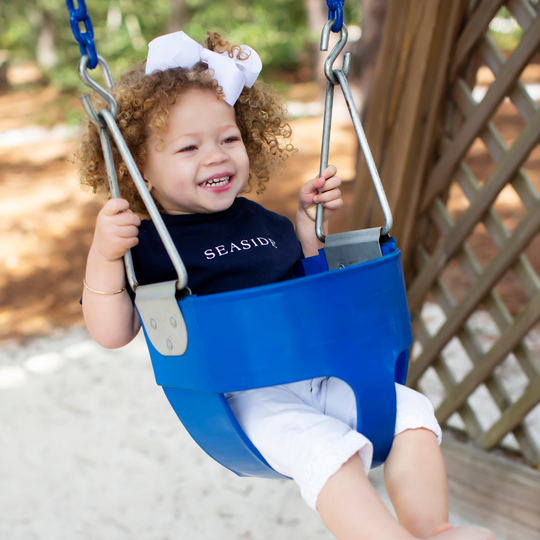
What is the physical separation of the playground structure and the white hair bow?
814mm

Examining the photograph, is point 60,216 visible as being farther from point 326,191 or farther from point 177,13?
point 177,13

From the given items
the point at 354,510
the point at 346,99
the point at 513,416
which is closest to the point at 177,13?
the point at 513,416

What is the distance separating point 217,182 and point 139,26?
19836 mm

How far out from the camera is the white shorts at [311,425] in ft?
2.87

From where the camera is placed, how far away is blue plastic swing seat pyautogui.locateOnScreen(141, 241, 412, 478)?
84 cm

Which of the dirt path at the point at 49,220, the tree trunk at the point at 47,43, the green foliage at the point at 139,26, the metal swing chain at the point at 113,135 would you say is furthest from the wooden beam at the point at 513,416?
the tree trunk at the point at 47,43

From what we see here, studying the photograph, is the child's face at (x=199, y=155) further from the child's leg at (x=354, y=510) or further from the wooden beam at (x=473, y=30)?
the wooden beam at (x=473, y=30)

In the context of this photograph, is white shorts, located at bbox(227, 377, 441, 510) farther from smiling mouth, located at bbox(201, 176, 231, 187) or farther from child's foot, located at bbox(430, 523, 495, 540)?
smiling mouth, located at bbox(201, 176, 231, 187)

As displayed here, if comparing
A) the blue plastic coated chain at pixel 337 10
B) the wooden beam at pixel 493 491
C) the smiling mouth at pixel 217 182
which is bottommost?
the wooden beam at pixel 493 491

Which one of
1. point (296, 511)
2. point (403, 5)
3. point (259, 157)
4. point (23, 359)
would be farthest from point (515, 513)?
point (23, 359)

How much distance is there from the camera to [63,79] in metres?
12.5

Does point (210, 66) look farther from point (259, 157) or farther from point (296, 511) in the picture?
point (296, 511)

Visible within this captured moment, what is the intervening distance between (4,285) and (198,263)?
3.76 meters

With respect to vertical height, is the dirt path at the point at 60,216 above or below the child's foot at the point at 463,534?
below
